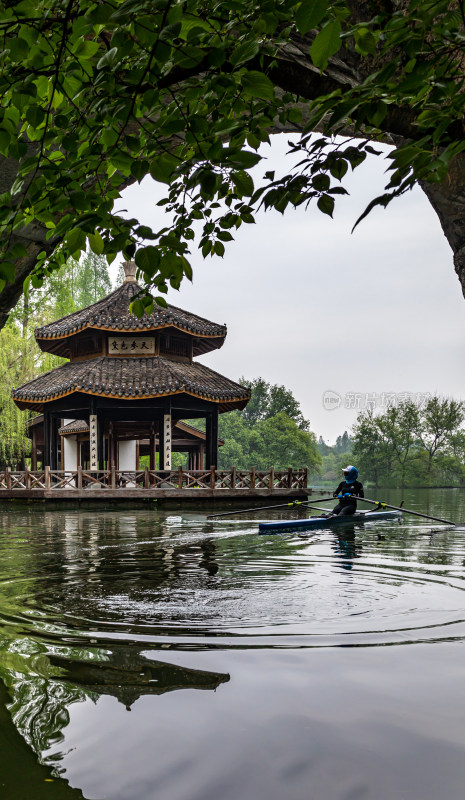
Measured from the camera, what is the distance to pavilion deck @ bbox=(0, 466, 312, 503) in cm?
2148

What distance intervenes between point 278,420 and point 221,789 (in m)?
59.8

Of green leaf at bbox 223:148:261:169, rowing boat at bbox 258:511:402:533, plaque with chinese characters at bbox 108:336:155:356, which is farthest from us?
plaque with chinese characters at bbox 108:336:155:356

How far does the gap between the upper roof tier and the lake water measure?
16.5 meters

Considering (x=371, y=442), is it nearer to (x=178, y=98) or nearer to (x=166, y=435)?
(x=166, y=435)

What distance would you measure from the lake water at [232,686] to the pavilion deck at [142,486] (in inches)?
555

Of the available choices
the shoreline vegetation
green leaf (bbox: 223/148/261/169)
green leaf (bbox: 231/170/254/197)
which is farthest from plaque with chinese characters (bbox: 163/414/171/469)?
the shoreline vegetation

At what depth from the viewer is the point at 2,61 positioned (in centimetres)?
303

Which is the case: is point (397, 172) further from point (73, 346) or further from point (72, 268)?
point (72, 268)

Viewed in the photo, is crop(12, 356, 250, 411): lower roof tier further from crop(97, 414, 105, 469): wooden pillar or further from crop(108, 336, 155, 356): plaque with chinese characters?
crop(97, 414, 105, 469): wooden pillar

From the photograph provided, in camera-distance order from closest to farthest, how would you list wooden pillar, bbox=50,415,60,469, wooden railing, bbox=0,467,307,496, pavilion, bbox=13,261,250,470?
wooden railing, bbox=0,467,307,496 → pavilion, bbox=13,261,250,470 → wooden pillar, bbox=50,415,60,469

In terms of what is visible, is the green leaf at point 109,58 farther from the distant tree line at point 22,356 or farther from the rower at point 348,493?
the distant tree line at point 22,356

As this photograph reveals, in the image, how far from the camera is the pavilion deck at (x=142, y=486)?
21.5 meters

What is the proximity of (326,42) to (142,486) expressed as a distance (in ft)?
69.2

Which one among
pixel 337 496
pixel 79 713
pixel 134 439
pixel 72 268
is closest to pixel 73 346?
pixel 134 439
